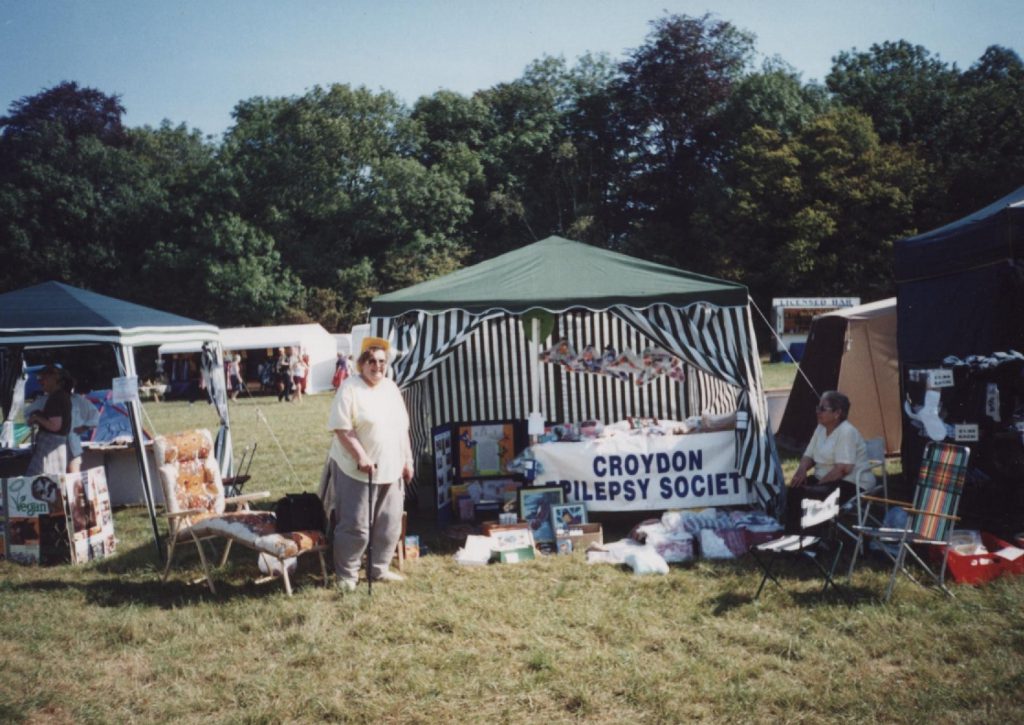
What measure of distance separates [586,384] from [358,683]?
5973 mm

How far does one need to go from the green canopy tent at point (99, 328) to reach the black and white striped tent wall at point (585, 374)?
2140 mm

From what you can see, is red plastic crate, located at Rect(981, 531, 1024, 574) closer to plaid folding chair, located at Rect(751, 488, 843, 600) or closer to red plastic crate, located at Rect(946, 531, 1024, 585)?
red plastic crate, located at Rect(946, 531, 1024, 585)

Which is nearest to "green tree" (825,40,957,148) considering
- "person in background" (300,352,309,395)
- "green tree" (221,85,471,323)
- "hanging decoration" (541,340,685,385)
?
"green tree" (221,85,471,323)

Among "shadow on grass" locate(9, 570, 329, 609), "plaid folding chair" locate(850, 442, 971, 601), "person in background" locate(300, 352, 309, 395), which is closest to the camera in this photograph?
"plaid folding chair" locate(850, 442, 971, 601)

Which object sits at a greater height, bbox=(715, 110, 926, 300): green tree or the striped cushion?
bbox=(715, 110, 926, 300): green tree

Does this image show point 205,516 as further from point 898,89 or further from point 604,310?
point 898,89

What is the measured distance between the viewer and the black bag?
5.05m

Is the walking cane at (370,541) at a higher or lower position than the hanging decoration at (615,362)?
lower

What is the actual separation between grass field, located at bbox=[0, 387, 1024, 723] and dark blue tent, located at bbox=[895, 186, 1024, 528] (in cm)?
137

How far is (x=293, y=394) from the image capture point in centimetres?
2073

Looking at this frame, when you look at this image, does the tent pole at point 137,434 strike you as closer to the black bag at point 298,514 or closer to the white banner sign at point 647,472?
the black bag at point 298,514

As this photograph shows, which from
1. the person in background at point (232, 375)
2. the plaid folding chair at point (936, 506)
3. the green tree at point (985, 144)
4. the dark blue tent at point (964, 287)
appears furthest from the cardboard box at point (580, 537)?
the green tree at point (985, 144)

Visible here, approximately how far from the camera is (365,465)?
473cm

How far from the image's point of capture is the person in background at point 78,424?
644 cm
